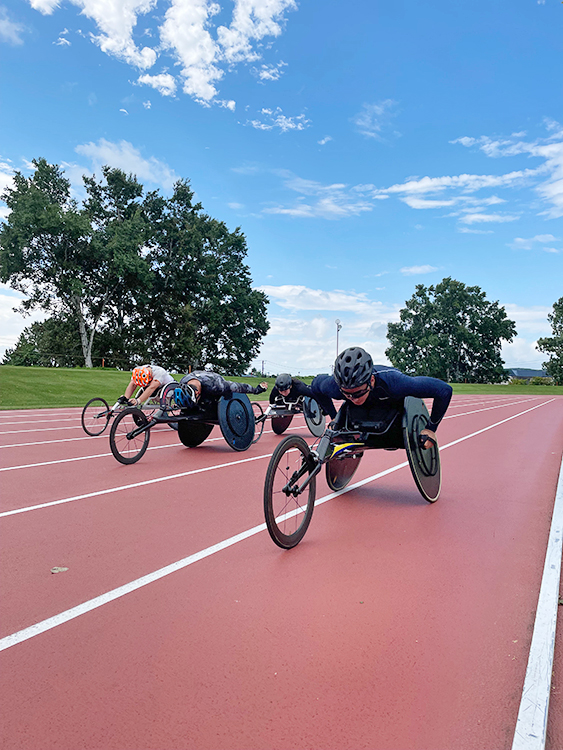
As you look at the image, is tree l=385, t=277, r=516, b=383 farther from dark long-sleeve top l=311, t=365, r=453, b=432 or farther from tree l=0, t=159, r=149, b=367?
dark long-sleeve top l=311, t=365, r=453, b=432

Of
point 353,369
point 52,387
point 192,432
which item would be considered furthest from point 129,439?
point 52,387

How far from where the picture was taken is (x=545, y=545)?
4559 millimetres

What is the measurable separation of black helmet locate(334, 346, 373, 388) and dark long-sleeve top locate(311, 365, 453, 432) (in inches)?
13.9

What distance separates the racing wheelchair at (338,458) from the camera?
13.6 ft

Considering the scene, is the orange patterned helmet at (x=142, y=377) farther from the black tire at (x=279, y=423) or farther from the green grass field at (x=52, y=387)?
the green grass field at (x=52, y=387)

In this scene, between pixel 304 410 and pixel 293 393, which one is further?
pixel 293 393

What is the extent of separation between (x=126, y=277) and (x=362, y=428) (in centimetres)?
4552

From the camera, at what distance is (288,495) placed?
4.18 metres

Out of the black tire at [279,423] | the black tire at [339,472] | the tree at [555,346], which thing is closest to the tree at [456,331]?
the tree at [555,346]

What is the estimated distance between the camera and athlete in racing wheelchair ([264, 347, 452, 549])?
171 inches

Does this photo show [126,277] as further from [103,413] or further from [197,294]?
[103,413]

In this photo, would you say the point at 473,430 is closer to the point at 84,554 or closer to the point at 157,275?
the point at 84,554

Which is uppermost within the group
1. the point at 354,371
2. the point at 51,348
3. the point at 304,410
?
the point at 51,348

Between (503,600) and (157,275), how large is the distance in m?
51.4
